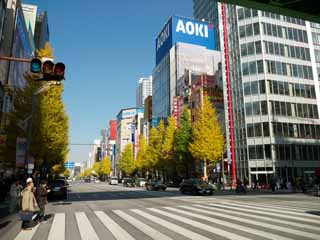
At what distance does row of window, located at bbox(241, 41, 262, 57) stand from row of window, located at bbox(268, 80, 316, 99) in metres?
5.53

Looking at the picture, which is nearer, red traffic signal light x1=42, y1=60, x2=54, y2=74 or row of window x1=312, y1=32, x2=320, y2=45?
red traffic signal light x1=42, y1=60, x2=54, y2=74

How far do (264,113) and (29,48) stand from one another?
43570 mm

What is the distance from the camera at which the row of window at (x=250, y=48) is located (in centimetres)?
4644

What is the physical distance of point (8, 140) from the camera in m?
26.0

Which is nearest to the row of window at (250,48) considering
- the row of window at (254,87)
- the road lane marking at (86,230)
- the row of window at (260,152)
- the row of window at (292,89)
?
the row of window at (254,87)

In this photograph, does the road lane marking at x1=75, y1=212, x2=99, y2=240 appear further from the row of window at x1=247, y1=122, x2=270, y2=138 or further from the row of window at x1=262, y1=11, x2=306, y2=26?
the row of window at x1=262, y1=11, x2=306, y2=26

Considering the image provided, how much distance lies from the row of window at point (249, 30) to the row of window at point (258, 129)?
48.7 feet

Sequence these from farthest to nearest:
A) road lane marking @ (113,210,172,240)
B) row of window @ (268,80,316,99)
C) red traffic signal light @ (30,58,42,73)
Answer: row of window @ (268,80,316,99), road lane marking @ (113,210,172,240), red traffic signal light @ (30,58,42,73)

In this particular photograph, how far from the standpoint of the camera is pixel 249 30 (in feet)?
156

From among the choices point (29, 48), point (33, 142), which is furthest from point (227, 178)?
point (29, 48)

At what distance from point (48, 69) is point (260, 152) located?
4086cm

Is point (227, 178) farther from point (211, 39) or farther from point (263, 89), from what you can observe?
point (211, 39)

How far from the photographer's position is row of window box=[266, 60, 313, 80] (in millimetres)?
45906

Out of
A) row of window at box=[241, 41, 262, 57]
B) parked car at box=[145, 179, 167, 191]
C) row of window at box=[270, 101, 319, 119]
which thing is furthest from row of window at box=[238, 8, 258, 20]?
parked car at box=[145, 179, 167, 191]
